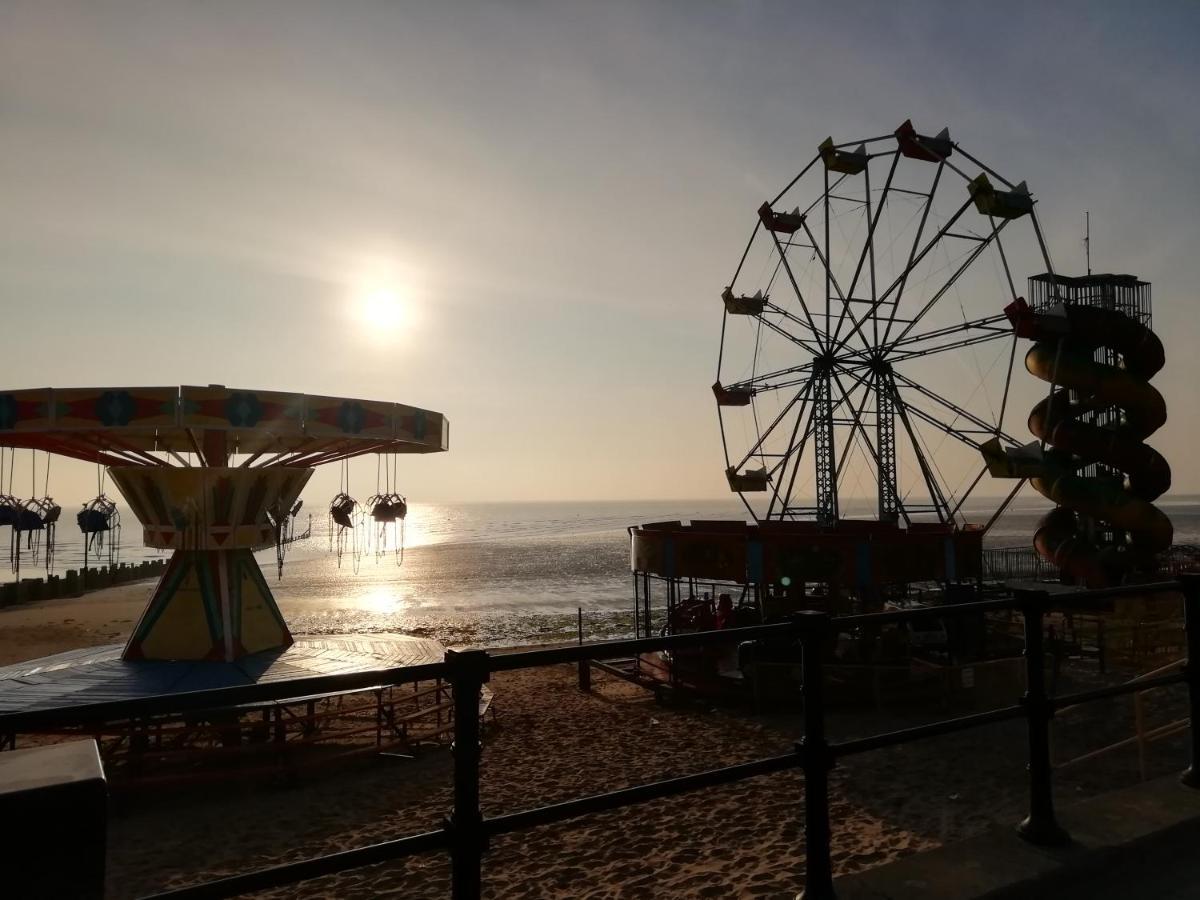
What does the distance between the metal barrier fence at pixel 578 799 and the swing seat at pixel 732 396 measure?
70.0ft

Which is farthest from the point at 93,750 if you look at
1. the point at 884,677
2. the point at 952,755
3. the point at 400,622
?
the point at 400,622

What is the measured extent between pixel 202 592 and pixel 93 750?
13.0 metres

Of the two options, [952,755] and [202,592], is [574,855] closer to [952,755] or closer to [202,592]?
[952,755]

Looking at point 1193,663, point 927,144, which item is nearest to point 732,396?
point 927,144

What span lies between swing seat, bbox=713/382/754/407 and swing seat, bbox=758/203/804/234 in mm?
5041

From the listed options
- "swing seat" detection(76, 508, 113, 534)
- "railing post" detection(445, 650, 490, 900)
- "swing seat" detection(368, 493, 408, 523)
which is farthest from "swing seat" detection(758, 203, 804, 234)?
"railing post" detection(445, 650, 490, 900)

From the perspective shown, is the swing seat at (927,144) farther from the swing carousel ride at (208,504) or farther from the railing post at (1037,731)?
the railing post at (1037,731)

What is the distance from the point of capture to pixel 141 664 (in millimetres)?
13008

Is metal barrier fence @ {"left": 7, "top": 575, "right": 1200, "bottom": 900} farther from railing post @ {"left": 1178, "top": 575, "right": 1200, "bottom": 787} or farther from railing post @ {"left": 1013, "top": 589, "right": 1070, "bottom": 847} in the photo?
railing post @ {"left": 1178, "top": 575, "right": 1200, "bottom": 787}

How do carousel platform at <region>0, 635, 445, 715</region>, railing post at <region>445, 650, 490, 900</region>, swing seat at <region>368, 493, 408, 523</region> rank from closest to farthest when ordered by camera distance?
railing post at <region>445, 650, 490, 900</region> → carousel platform at <region>0, 635, 445, 715</region> → swing seat at <region>368, 493, 408, 523</region>

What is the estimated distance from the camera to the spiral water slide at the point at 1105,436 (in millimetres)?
20344

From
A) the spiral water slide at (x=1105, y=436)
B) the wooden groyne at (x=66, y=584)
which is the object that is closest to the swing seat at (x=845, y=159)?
the spiral water slide at (x=1105, y=436)

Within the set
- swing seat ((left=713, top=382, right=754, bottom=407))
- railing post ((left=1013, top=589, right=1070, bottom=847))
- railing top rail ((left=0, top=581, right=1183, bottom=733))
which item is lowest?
railing post ((left=1013, top=589, right=1070, bottom=847))

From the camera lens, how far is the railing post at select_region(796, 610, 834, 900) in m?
2.92
